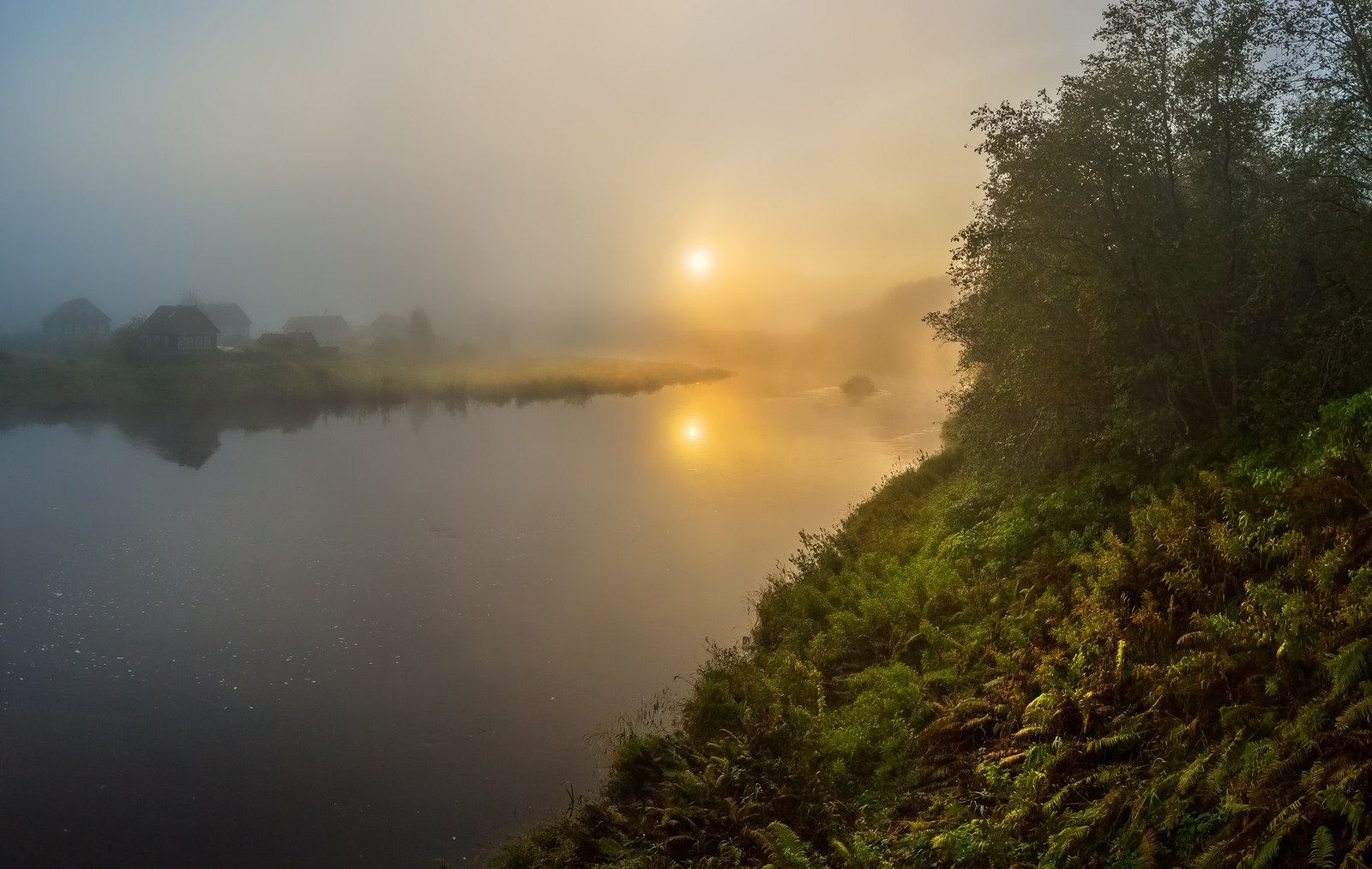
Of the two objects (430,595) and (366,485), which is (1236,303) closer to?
(430,595)

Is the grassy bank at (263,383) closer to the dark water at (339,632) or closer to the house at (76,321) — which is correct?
the dark water at (339,632)

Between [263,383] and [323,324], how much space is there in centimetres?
7804

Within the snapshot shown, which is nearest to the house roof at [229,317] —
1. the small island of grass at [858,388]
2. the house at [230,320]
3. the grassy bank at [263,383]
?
the house at [230,320]

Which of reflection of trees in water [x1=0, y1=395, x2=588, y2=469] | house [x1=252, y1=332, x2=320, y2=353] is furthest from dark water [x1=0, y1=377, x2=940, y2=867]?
house [x1=252, y1=332, x2=320, y2=353]

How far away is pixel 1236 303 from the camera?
57.1 feet

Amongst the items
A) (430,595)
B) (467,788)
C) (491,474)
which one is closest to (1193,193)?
(467,788)

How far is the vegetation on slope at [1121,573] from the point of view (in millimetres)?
9297

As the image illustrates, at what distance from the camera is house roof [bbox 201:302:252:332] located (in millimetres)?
123312

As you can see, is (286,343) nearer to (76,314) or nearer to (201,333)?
(201,333)

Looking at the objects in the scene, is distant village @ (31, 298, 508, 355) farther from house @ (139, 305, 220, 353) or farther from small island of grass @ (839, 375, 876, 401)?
small island of grass @ (839, 375, 876, 401)

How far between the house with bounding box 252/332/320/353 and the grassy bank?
90.8 inches

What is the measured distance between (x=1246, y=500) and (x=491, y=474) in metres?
41.8

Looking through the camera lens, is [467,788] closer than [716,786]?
No

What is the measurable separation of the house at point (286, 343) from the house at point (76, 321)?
23699 millimetres
